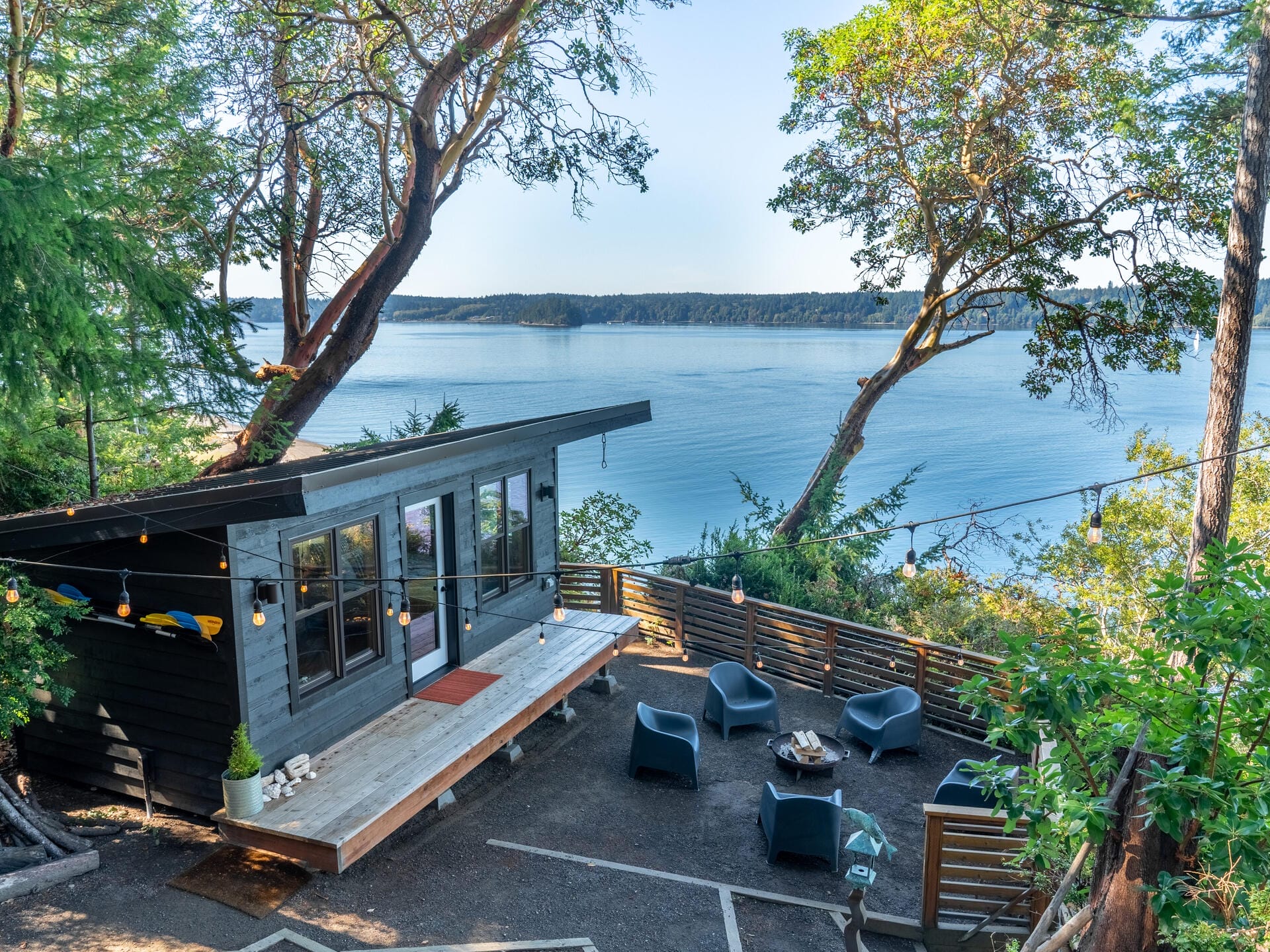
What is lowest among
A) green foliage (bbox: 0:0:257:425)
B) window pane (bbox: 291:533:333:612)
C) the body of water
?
the body of water

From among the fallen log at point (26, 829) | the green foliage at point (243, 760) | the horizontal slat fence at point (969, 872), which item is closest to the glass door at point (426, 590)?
the green foliage at point (243, 760)

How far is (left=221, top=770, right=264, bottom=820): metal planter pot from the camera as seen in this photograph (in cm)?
616

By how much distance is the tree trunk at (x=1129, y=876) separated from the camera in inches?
157

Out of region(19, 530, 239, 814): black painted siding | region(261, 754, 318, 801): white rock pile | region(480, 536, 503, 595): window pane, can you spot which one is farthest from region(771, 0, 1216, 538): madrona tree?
region(19, 530, 239, 814): black painted siding

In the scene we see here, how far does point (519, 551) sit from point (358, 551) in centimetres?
263

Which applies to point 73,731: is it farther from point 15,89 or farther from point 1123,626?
point 1123,626

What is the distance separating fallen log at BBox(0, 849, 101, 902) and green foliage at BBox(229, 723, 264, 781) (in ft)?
3.91

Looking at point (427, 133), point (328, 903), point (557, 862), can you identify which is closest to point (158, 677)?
point (328, 903)

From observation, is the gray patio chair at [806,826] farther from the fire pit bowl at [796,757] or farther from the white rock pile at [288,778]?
the white rock pile at [288,778]

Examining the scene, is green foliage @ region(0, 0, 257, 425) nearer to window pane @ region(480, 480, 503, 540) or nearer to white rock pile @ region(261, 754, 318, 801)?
window pane @ region(480, 480, 503, 540)

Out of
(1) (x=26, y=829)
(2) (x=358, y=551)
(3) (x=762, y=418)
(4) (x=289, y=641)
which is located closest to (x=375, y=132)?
(2) (x=358, y=551)

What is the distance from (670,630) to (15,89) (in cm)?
962

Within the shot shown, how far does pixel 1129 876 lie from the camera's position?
4066mm

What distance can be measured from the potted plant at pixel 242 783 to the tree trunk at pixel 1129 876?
16.9 feet
